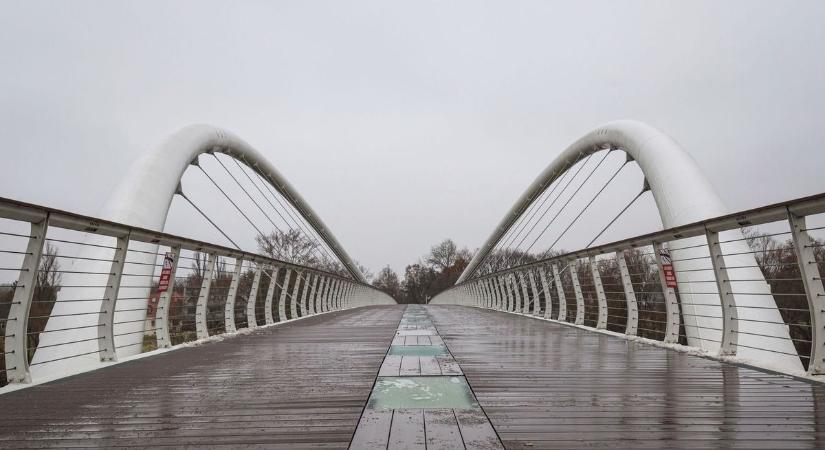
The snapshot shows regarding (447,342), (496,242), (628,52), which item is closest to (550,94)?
(628,52)

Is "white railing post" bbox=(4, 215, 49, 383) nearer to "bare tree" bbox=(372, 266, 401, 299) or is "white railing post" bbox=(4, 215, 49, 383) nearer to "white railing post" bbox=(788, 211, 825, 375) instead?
"white railing post" bbox=(788, 211, 825, 375)

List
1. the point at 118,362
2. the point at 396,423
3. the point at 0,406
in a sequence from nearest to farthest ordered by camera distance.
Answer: the point at 396,423 < the point at 0,406 < the point at 118,362

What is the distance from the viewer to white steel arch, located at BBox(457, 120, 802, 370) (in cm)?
773

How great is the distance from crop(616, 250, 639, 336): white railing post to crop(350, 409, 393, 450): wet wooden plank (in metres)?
4.50

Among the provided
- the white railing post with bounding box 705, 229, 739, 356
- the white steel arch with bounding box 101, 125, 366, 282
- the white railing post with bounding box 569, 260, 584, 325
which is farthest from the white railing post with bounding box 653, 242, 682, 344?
the white steel arch with bounding box 101, 125, 366, 282

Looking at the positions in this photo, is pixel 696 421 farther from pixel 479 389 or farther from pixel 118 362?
pixel 118 362

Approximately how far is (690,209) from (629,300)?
231 inches

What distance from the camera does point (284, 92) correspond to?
102 feet

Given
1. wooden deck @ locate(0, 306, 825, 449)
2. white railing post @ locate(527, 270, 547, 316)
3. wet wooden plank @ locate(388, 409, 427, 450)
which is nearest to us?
wet wooden plank @ locate(388, 409, 427, 450)

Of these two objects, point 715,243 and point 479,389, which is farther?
point 715,243

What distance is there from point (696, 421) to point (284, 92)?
31.2 metres

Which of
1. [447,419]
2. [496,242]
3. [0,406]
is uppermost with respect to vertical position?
[496,242]

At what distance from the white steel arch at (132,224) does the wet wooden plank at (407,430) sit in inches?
129

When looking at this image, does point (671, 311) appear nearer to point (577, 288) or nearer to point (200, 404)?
point (577, 288)
